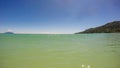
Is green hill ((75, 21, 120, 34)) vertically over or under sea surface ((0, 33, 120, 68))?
over

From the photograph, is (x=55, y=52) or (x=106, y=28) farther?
(x=106, y=28)

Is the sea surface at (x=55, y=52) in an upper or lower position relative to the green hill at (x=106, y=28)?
lower

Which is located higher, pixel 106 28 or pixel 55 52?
pixel 106 28

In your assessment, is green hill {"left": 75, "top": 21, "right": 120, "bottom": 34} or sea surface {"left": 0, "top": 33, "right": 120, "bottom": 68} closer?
sea surface {"left": 0, "top": 33, "right": 120, "bottom": 68}

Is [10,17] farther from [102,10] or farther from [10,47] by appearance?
[102,10]

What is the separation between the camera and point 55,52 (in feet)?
12.2

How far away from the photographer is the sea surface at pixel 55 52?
138 inches

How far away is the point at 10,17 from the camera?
3488mm

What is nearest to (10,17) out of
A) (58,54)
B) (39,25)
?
(39,25)

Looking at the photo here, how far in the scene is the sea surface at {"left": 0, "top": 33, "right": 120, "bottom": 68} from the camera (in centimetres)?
350

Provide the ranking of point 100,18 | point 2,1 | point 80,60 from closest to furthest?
point 2,1 → point 80,60 → point 100,18

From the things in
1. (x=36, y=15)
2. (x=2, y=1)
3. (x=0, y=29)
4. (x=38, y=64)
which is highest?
(x=2, y=1)

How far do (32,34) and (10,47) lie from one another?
417mm

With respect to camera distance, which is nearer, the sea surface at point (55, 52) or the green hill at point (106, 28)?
the sea surface at point (55, 52)
